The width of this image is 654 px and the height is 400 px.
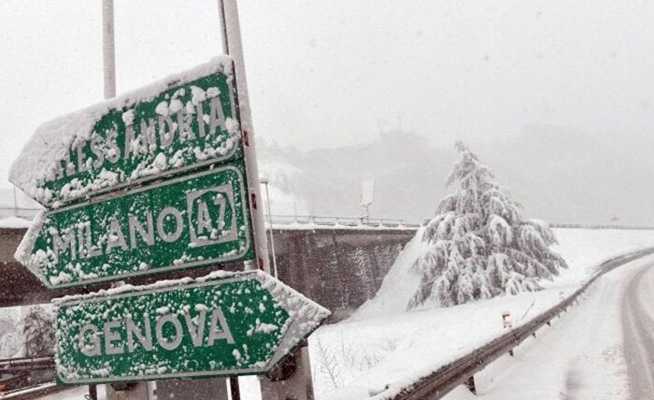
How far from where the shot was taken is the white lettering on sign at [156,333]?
2.63 m

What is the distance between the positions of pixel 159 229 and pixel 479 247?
2913cm

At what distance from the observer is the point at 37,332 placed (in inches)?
1128

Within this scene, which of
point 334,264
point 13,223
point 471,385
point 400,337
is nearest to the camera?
point 471,385

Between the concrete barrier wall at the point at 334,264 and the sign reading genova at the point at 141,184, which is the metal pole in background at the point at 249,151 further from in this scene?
the concrete barrier wall at the point at 334,264

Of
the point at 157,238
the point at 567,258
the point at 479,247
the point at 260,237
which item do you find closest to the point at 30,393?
the point at 157,238

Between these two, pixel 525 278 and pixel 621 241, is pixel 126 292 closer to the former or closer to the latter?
pixel 525 278

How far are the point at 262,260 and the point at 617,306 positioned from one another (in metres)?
19.6

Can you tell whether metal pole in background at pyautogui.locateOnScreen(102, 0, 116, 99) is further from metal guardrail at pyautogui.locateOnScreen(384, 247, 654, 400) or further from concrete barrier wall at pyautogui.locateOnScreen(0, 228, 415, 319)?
concrete barrier wall at pyautogui.locateOnScreen(0, 228, 415, 319)

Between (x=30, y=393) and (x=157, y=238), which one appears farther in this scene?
(x=30, y=393)

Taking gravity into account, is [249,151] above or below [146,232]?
above

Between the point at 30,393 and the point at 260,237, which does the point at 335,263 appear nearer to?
the point at 30,393

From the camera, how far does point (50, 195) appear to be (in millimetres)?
3301

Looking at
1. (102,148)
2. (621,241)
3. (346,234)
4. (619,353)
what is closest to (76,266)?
(102,148)

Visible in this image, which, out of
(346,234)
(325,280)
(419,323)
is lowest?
(419,323)
